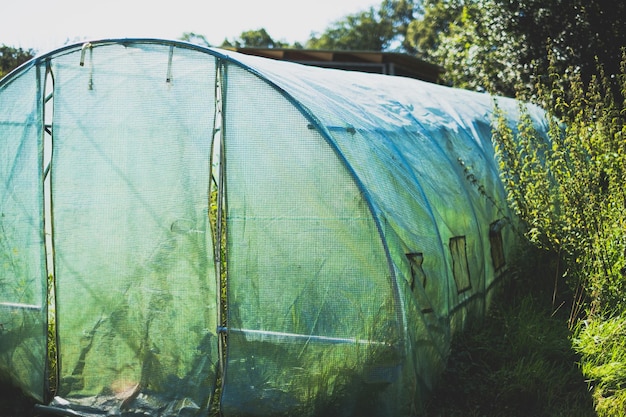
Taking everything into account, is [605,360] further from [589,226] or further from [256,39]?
[256,39]

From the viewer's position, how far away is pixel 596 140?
6.28 m

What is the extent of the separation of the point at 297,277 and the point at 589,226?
96.8 inches

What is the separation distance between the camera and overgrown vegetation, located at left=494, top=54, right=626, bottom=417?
5.25m

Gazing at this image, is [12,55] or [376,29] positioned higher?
[376,29]

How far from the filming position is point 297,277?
4.88m

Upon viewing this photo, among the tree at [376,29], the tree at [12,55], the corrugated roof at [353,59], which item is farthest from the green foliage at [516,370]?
the tree at [376,29]

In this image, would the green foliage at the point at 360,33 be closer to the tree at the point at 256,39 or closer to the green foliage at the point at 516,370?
the tree at the point at 256,39

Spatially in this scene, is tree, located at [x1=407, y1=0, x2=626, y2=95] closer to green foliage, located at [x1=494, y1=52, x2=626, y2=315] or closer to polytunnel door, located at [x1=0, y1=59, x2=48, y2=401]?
green foliage, located at [x1=494, y1=52, x2=626, y2=315]

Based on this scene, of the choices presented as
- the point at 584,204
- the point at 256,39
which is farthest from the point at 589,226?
the point at 256,39

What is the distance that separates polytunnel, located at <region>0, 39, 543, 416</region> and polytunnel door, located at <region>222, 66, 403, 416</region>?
1 centimetres

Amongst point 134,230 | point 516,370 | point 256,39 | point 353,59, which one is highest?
point 256,39

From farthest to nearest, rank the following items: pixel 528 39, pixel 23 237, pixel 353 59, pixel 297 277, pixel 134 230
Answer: pixel 353 59
pixel 528 39
pixel 23 237
pixel 134 230
pixel 297 277

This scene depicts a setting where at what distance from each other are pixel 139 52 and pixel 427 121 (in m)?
2.48

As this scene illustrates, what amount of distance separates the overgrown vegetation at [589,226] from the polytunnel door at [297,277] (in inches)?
61.6
